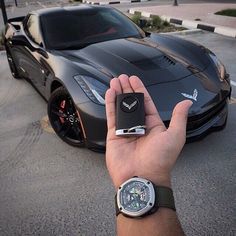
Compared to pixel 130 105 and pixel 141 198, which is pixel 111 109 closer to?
pixel 130 105

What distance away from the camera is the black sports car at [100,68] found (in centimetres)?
331

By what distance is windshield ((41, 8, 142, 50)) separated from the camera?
4480mm

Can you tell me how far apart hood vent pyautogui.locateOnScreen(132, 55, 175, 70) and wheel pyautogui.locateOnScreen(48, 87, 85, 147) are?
789 mm

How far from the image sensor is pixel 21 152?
3.87 m

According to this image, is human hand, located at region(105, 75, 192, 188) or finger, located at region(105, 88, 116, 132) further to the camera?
finger, located at region(105, 88, 116, 132)

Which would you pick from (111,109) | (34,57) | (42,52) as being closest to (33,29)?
(34,57)

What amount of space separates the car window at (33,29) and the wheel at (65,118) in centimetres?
109

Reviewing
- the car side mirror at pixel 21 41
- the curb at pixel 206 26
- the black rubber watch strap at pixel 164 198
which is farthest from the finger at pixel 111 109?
the curb at pixel 206 26

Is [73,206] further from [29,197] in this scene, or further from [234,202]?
[234,202]

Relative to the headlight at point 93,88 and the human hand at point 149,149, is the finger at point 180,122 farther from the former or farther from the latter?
the headlight at point 93,88

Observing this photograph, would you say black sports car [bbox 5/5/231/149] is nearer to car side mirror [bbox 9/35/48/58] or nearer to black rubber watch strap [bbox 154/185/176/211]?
car side mirror [bbox 9/35/48/58]

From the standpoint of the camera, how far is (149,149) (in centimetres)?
178

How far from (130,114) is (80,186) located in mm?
1494

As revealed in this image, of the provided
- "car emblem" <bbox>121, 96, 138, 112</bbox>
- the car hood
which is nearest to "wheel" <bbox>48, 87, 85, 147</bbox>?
the car hood
